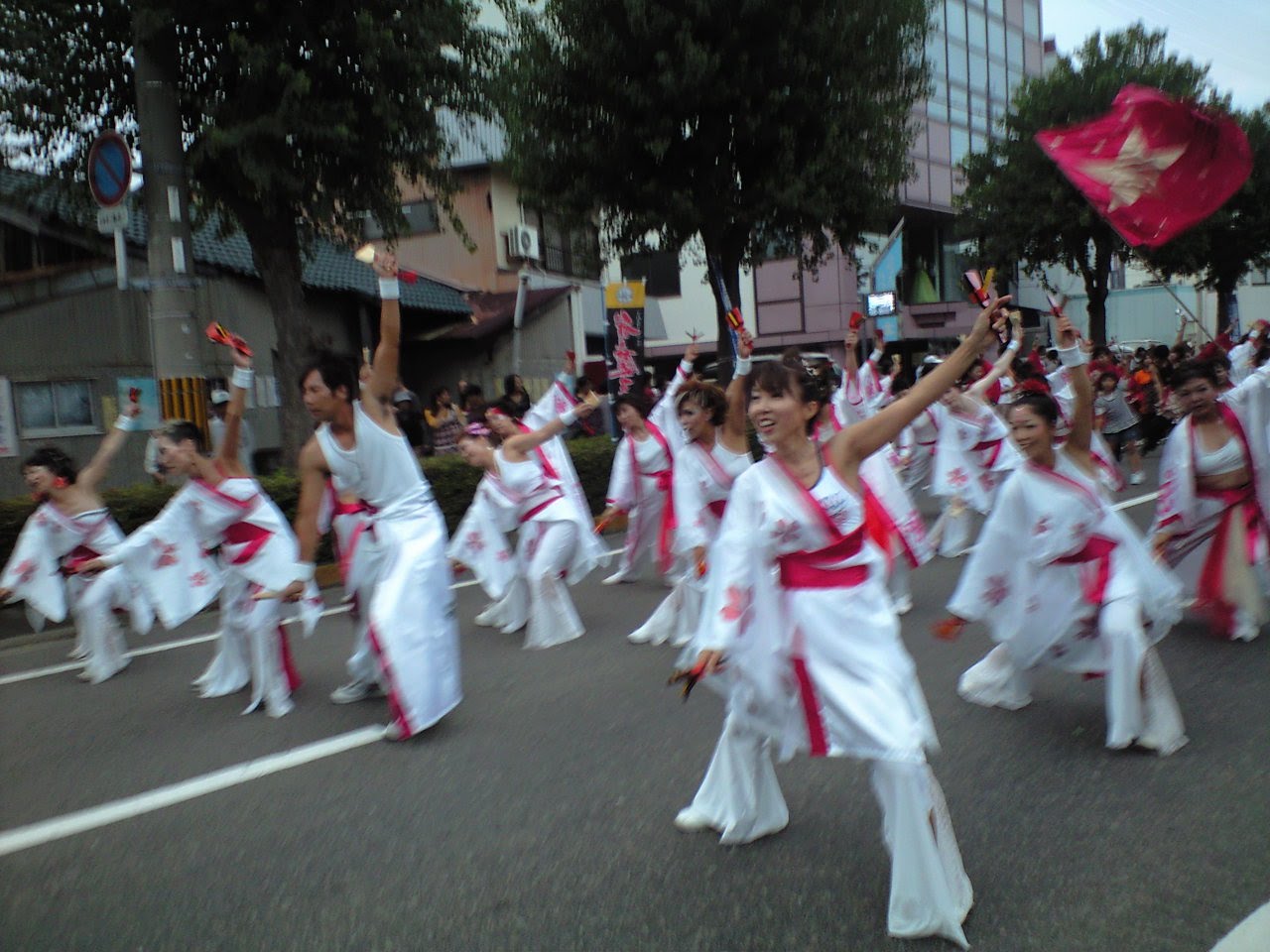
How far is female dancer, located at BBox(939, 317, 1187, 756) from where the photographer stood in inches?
173

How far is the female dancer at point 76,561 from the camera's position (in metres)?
6.62

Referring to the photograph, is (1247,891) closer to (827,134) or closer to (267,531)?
(267,531)

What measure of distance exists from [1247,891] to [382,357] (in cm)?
356

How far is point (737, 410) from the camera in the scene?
6.91 m

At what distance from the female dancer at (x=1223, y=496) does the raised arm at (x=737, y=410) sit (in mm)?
2318

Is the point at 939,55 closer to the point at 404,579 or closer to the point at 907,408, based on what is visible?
the point at 404,579

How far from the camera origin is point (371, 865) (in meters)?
3.62

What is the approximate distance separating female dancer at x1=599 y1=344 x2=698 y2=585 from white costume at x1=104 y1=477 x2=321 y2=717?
8.65 ft

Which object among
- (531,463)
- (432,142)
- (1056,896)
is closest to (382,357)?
(531,463)

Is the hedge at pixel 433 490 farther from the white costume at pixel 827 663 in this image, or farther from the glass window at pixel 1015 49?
the glass window at pixel 1015 49

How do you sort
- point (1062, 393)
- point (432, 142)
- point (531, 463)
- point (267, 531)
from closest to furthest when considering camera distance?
point (267, 531)
point (531, 463)
point (1062, 393)
point (432, 142)

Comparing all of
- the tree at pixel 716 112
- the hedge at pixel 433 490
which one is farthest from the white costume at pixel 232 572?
the tree at pixel 716 112

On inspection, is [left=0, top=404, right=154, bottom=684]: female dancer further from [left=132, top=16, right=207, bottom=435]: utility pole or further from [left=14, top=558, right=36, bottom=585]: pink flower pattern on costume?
[left=132, top=16, right=207, bottom=435]: utility pole

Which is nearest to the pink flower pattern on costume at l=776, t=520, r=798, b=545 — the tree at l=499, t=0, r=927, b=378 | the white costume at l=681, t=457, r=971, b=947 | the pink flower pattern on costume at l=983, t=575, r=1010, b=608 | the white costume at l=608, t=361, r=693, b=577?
the white costume at l=681, t=457, r=971, b=947
